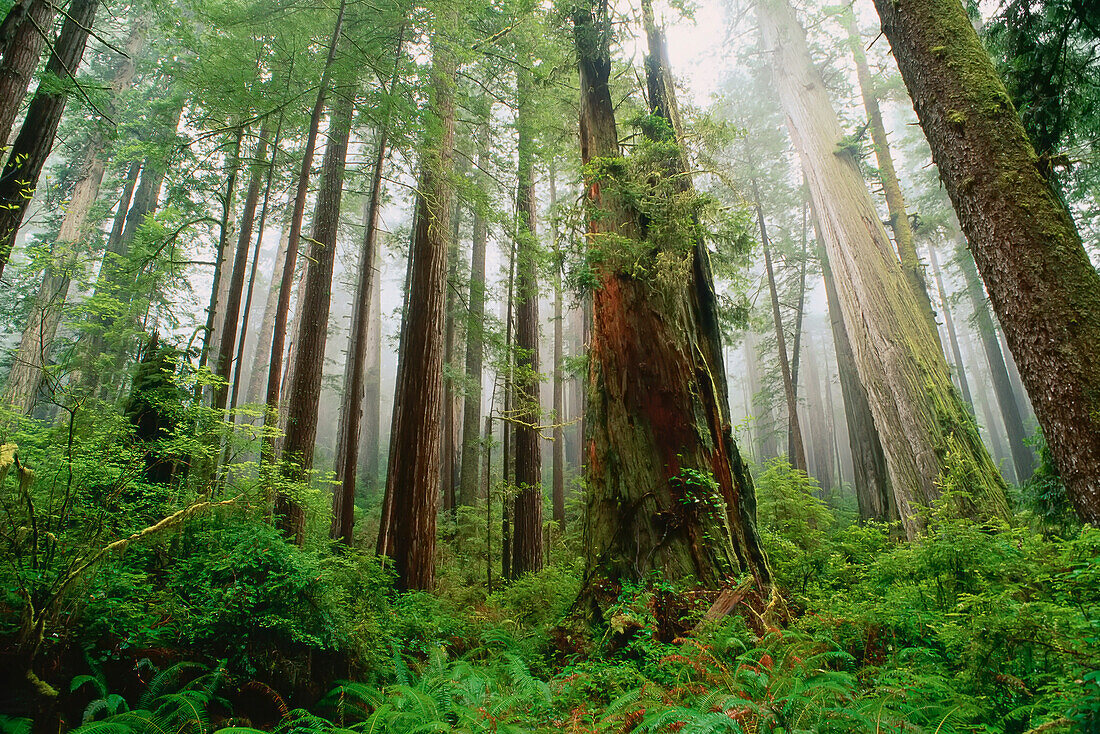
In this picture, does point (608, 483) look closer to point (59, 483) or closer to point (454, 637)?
point (454, 637)

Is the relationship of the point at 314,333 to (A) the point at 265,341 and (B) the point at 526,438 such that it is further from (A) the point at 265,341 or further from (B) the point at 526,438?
(A) the point at 265,341

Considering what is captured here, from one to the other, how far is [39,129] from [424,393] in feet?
18.9

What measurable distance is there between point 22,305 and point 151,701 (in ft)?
63.3

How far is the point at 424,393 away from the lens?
698cm

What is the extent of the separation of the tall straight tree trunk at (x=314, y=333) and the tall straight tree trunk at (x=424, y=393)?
1.37m

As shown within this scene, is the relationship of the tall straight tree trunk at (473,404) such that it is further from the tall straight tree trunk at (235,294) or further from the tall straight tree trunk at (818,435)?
the tall straight tree trunk at (818,435)

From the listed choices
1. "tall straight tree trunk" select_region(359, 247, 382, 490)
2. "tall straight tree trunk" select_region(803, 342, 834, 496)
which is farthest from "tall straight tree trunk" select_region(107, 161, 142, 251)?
"tall straight tree trunk" select_region(803, 342, 834, 496)

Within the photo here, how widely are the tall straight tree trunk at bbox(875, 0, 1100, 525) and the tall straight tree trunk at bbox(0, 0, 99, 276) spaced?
26.8 feet

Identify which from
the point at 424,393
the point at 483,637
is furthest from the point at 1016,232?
the point at 424,393

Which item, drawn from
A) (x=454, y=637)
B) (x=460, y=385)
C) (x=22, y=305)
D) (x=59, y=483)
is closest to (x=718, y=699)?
(x=454, y=637)

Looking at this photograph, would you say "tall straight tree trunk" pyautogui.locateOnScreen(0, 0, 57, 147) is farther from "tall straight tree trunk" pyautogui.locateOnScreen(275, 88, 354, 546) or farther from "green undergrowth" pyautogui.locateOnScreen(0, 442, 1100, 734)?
"green undergrowth" pyautogui.locateOnScreen(0, 442, 1100, 734)

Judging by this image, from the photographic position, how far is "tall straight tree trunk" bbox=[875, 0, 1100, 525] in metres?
2.79

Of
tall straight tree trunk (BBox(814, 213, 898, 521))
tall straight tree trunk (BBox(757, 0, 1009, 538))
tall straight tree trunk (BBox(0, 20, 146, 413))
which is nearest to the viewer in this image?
tall straight tree trunk (BBox(757, 0, 1009, 538))

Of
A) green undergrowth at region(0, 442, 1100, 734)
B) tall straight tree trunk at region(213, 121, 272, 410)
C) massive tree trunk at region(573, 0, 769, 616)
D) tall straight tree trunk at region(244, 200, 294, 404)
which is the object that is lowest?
green undergrowth at region(0, 442, 1100, 734)
